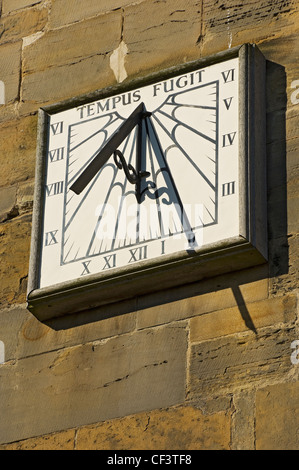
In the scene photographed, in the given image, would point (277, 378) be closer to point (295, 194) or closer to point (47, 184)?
point (295, 194)

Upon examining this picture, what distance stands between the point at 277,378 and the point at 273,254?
50 centimetres

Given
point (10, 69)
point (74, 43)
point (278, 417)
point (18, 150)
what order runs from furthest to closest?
point (10, 69) → point (74, 43) → point (18, 150) → point (278, 417)

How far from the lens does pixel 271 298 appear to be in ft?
18.6

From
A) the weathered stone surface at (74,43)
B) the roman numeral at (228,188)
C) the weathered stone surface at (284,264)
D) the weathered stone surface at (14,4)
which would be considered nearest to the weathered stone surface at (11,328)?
the roman numeral at (228,188)

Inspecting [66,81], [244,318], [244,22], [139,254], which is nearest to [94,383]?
[139,254]

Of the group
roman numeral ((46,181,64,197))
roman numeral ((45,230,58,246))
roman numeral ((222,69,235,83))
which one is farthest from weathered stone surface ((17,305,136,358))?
roman numeral ((222,69,235,83))

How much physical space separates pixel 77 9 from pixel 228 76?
3.36 feet

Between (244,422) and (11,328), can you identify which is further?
(11,328)

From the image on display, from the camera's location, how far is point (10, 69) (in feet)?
23.0

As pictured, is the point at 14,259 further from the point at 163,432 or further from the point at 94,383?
the point at 163,432

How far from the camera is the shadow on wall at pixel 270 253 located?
576 centimetres

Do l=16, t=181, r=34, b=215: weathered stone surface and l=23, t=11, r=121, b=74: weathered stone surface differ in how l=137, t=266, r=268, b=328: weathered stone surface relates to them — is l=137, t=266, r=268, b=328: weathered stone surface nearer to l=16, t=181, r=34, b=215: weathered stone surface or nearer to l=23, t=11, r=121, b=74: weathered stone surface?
l=16, t=181, r=34, b=215: weathered stone surface

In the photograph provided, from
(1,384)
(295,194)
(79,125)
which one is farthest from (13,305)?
(295,194)

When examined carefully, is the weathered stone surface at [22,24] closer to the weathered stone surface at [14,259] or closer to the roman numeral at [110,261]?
the weathered stone surface at [14,259]
